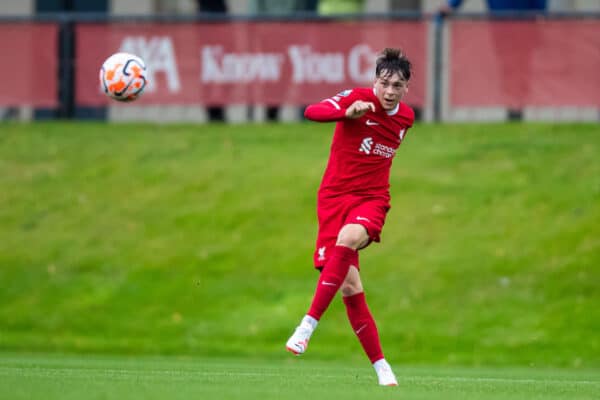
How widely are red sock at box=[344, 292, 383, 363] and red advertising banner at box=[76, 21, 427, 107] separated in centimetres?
1211

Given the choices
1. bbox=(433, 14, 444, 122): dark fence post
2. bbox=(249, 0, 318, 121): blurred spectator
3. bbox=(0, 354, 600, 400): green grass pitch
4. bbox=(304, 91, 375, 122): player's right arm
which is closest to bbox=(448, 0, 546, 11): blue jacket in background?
bbox=(433, 14, 444, 122): dark fence post

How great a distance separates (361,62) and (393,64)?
12.4 m

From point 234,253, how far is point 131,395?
37.7ft

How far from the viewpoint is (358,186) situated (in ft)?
34.2

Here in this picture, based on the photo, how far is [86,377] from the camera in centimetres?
1014

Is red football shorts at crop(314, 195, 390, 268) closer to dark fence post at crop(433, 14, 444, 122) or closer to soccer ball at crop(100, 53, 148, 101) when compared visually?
soccer ball at crop(100, 53, 148, 101)

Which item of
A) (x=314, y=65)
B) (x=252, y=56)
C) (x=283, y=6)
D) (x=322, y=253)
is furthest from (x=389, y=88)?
(x=283, y=6)

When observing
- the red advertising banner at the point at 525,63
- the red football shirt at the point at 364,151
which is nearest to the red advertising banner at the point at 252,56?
the red advertising banner at the point at 525,63

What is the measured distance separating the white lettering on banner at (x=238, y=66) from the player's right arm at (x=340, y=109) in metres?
12.7

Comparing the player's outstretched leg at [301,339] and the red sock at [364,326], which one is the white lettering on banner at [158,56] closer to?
the red sock at [364,326]

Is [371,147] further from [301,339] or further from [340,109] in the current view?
[301,339]

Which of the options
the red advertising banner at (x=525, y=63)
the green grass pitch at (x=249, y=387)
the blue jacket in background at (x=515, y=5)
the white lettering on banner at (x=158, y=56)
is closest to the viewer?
the green grass pitch at (x=249, y=387)

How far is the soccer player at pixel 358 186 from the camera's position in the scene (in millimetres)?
10227

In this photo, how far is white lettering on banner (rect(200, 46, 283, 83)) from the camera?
75.7 ft
